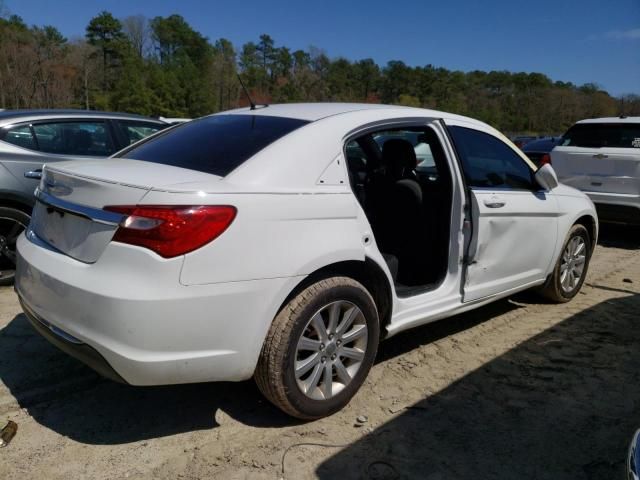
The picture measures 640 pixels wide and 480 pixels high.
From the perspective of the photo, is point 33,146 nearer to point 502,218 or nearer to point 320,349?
point 320,349

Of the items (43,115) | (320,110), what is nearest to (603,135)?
(320,110)

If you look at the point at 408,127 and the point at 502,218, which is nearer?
the point at 408,127

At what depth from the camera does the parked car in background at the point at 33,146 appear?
4.65 meters

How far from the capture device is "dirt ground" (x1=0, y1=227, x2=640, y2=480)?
2451 mm

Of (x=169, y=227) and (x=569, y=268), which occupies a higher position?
(x=169, y=227)

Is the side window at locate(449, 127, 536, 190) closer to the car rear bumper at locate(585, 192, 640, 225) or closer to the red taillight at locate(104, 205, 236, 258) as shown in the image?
the red taillight at locate(104, 205, 236, 258)

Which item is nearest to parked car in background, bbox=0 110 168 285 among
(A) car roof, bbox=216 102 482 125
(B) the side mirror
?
(A) car roof, bbox=216 102 482 125

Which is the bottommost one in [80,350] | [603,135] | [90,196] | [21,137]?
[80,350]

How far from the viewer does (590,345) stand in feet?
12.9

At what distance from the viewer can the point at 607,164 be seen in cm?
722

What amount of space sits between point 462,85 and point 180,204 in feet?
338

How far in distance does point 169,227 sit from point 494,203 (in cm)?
228

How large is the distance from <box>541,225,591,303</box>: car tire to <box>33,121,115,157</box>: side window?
14.2ft

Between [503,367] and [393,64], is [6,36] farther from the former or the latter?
[503,367]
